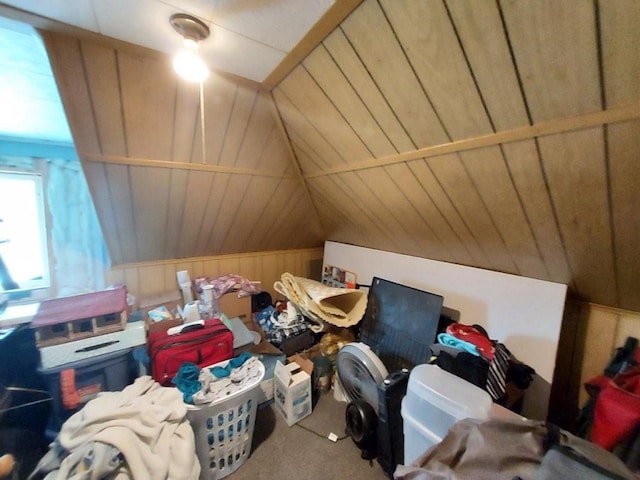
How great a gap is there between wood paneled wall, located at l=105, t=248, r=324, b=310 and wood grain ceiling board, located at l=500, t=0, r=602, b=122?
8.75ft

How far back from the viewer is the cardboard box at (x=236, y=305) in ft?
7.80

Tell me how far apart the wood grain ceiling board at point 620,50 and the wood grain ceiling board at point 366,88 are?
66 cm

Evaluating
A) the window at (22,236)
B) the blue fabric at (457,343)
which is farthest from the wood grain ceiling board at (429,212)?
the window at (22,236)

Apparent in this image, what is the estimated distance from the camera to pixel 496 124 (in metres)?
1.01

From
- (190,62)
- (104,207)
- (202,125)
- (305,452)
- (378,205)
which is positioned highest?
(190,62)

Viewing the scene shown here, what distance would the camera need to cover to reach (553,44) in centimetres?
74

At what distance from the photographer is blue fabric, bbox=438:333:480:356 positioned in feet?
4.94

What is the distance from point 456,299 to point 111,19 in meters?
2.41

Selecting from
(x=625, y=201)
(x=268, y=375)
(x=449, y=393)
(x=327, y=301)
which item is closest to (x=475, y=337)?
(x=449, y=393)

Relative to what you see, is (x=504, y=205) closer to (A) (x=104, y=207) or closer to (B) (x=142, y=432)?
(B) (x=142, y=432)

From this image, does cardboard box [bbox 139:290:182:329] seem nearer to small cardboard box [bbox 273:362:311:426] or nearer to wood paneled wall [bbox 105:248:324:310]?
wood paneled wall [bbox 105:248:324:310]

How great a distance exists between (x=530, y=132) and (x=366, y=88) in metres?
0.66

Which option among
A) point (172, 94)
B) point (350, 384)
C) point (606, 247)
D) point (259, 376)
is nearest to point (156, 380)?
point (259, 376)

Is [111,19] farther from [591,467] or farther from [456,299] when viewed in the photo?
[456,299]
